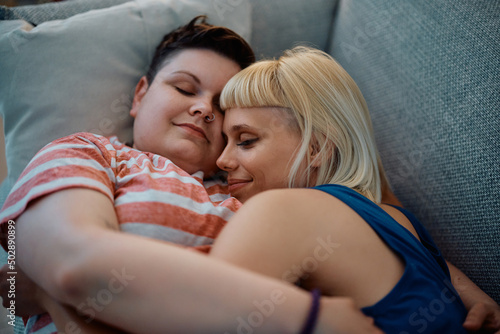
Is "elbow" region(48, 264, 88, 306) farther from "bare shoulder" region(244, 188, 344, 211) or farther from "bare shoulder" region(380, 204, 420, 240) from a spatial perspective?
"bare shoulder" region(380, 204, 420, 240)

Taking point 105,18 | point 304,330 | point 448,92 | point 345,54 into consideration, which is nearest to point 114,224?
point 304,330

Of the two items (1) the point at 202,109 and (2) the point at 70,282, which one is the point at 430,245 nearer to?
(1) the point at 202,109

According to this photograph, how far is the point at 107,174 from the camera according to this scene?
72cm

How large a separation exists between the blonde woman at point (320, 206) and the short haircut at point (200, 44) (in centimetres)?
16

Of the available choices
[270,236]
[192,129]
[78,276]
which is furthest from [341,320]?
[192,129]

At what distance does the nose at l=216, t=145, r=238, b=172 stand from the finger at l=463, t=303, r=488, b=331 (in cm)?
58

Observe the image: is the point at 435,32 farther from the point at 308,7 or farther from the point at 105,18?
the point at 105,18

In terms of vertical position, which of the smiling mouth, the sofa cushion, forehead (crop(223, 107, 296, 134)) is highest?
the sofa cushion

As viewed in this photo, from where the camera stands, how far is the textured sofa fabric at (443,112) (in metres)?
0.88

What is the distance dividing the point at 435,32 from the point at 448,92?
19cm

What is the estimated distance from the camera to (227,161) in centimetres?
93

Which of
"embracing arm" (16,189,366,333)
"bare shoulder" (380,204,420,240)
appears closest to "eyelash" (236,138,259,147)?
"bare shoulder" (380,204,420,240)

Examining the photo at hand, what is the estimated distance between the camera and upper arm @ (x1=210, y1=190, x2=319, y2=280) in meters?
0.55

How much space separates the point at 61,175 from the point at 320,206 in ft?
1.46
